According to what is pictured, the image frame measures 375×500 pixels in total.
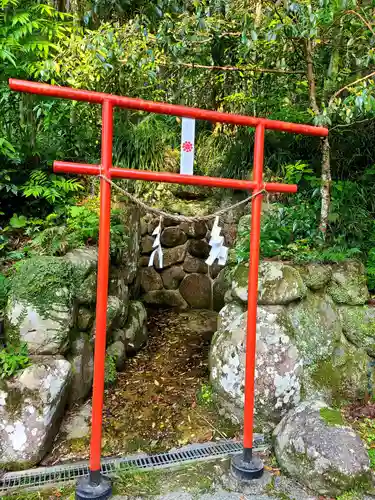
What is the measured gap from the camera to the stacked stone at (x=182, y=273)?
6.45 m

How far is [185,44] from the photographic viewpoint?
3.76m

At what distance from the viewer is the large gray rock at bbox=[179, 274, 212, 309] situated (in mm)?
6438

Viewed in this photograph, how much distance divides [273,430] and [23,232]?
3.26 m

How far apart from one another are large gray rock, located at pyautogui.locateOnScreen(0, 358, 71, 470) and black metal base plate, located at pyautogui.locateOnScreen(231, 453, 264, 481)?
1415 mm

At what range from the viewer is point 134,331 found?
15.4 feet

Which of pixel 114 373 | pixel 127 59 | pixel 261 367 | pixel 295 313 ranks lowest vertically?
pixel 114 373

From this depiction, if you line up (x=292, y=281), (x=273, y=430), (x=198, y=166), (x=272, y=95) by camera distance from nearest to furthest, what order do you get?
(x=273, y=430), (x=292, y=281), (x=272, y=95), (x=198, y=166)

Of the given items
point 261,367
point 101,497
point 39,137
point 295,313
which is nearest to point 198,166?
point 39,137

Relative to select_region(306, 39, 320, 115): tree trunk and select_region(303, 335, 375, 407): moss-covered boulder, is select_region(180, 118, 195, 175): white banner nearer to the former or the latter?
select_region(306, 39, 320, 115): tree trunk

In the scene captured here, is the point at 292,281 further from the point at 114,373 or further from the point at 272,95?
the point at 272,95

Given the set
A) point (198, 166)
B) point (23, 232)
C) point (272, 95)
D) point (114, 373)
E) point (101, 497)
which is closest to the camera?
point (101, 497)

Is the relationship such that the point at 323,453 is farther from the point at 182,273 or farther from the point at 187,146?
the point at 182,273

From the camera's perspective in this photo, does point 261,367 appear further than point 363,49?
No

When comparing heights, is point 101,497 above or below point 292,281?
below
